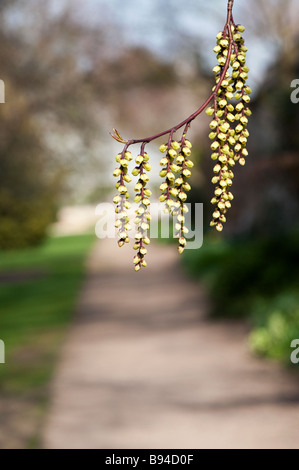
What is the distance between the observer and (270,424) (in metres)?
6.83

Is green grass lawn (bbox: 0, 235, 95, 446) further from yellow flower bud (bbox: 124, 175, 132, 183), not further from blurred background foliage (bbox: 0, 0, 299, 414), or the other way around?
yellow flower bud (bbox: 124, 175, 132, 183)

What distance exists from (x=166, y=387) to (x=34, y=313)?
25.4 ft

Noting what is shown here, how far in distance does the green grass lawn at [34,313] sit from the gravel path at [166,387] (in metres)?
0.33

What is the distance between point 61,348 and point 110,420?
167 inches

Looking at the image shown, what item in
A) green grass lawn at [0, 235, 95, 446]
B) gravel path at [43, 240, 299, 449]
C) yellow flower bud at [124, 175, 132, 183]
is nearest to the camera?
yellow flower bud at [124, 175, 132, 183]

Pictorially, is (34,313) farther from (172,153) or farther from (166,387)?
(172,153)

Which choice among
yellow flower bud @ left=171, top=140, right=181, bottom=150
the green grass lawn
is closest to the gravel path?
the green grass lawn

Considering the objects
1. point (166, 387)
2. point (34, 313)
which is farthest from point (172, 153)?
point (34, 313)

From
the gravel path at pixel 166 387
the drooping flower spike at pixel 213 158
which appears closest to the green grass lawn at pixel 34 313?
the gravel path at pixel 166 387

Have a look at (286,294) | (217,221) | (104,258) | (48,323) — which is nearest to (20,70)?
(48,323)

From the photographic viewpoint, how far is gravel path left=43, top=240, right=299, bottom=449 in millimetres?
6695

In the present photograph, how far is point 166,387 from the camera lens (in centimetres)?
864

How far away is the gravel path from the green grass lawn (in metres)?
0.33

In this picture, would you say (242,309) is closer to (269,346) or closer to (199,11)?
(269,346)
